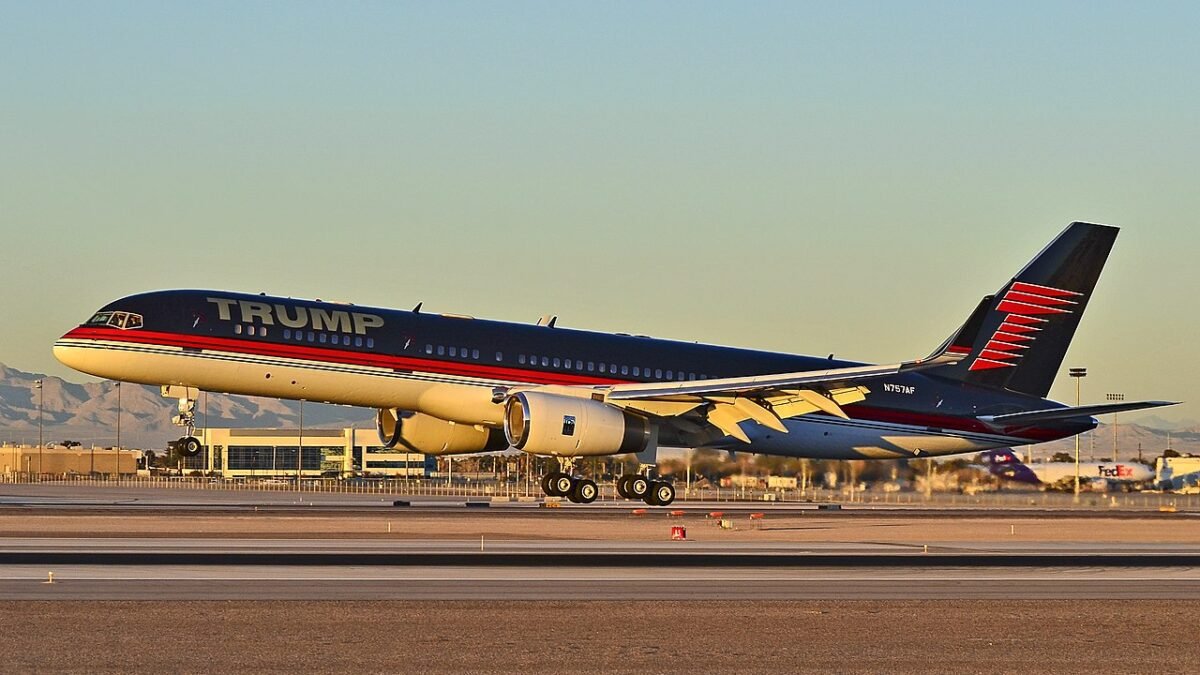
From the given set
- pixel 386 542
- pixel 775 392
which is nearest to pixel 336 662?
pixel 386 542

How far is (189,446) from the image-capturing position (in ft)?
177

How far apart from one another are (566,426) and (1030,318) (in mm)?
21750

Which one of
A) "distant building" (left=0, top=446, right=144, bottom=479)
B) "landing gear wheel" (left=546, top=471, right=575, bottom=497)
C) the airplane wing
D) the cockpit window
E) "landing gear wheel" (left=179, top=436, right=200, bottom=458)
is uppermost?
the cockpit window

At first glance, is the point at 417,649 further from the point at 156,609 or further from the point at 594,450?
the point at 594,450

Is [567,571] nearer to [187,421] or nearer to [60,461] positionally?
[187,421]

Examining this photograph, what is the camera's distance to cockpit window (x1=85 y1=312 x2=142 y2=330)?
53531 mm

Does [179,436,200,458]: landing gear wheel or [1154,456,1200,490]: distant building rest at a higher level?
[179,436,200,458]: landing gear wheel

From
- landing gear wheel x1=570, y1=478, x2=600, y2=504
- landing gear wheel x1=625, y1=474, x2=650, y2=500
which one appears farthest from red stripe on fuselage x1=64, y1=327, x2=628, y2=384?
landing gear wheel x1=625, y1=474, x2=650, y2=500

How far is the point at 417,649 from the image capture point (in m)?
19.4

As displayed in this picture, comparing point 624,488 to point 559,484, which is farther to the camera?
point 559,484

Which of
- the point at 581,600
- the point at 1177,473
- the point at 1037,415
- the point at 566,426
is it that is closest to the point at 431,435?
the point at 566,426

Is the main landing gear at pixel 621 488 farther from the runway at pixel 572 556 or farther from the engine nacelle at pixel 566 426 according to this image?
the runway at pixel 572 556

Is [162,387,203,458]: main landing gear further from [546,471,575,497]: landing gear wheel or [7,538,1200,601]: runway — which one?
[7,538,1200,601]: runway

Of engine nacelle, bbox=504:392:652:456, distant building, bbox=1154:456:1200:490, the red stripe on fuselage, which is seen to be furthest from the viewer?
distant building, bbox=1154:456:1200:490
